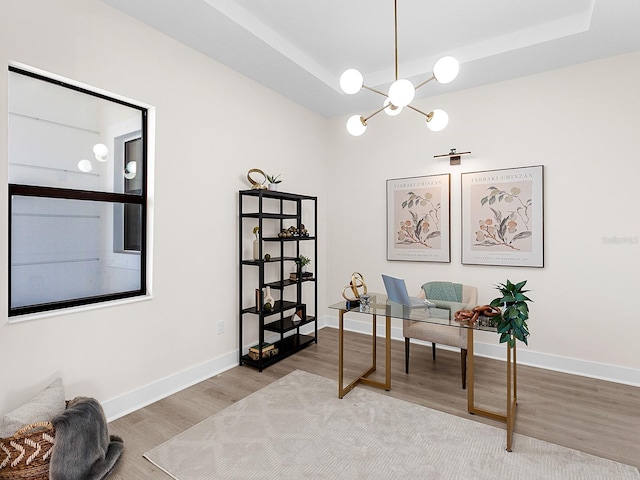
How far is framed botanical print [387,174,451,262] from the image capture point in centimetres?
390

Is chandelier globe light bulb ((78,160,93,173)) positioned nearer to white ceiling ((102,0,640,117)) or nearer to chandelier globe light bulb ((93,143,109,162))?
chandelier globe light bulb ((93,143,109,162))

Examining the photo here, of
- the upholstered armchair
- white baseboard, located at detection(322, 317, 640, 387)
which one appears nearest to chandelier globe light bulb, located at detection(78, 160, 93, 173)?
the upholstered armchair

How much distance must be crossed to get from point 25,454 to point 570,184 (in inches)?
173

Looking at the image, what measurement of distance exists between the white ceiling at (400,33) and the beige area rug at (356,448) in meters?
2.92

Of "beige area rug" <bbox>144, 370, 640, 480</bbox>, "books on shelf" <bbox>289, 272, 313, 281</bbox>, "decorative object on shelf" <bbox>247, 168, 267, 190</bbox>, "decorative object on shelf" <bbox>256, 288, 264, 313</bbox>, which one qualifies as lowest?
"beige area rug" <bbox>144, 370, 640, 480</bbox>

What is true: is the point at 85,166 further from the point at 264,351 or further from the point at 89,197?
the point at 264,351

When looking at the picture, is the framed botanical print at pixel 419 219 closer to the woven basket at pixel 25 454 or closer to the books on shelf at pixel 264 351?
the books on shelf at pixel 264 351

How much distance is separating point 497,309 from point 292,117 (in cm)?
309

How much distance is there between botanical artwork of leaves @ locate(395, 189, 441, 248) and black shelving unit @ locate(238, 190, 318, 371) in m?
1.07

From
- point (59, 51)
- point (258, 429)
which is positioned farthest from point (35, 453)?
point (59, 51)

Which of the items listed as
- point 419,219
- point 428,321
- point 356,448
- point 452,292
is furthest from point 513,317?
point 419,219

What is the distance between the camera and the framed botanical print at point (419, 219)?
3904mm

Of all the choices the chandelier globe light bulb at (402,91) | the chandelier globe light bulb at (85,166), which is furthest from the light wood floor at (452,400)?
the chandelier globe light bulb at (402,91)

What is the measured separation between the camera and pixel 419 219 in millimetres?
4066
